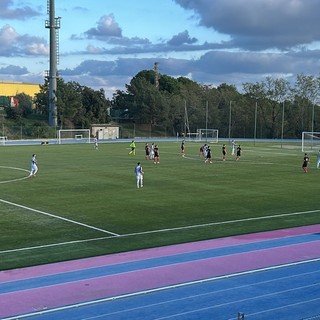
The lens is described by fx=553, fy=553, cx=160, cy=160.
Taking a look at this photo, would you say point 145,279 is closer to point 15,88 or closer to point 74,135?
point 74,135

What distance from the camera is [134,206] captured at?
81.7 ft

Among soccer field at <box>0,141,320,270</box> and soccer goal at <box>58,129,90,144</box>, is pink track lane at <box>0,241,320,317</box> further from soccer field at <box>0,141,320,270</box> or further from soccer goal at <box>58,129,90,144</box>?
soccer goal at <box>58,129,90,144</box>

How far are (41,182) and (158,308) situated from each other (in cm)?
2233

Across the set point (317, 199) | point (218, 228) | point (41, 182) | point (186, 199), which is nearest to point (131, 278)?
point (218, 228)

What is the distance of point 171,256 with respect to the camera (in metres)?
16.5

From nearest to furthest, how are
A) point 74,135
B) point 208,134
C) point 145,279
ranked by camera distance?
1. point 145,279
2. point 74,135
3. point 208,134

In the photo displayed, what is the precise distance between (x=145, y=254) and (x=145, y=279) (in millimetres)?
2725

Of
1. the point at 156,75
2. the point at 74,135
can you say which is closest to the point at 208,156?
the point at 74,135

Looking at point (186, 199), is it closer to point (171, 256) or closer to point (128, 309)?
point (171, 256)

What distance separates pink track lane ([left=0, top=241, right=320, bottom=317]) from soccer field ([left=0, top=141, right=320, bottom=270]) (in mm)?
2642

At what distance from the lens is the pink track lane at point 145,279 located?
1221cm

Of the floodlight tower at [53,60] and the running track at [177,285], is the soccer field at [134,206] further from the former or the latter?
the floodlight tower at [53,60]

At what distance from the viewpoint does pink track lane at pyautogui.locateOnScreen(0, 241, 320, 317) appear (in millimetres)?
12211

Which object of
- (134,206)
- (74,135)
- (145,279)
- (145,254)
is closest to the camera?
(145,279)
